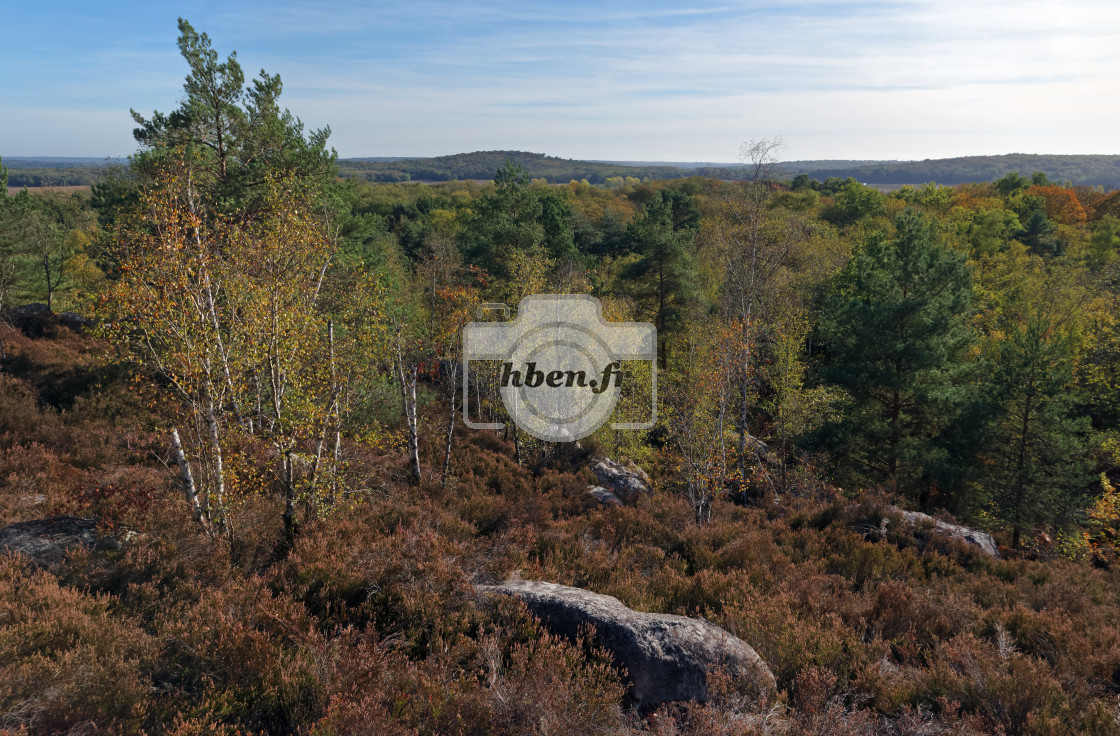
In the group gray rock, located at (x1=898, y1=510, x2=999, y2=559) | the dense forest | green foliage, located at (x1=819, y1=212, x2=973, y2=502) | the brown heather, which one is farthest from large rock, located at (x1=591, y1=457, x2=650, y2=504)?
green foliage, located at (x1=819, y1=212, x2=973, y2=502)

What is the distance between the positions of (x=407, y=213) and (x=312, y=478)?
6085 centimetres

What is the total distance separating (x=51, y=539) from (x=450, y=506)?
7.68 meters

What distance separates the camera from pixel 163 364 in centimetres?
939

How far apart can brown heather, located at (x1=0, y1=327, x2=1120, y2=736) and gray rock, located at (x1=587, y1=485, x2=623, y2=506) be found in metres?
2.46

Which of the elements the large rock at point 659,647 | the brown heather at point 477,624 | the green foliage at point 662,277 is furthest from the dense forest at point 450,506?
the green foliage at point 662,277

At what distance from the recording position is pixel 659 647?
22.2ft

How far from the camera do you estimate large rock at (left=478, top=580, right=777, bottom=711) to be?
6.44 m

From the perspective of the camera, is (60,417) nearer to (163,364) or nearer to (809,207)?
(163,364)

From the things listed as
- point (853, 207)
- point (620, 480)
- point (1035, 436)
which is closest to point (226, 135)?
point (620, 480)

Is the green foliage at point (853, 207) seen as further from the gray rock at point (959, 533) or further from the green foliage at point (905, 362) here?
the gray rock at point (959, 533)

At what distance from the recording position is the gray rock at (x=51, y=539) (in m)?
8.11

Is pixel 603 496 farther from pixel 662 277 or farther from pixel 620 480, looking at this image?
pixel 662 277

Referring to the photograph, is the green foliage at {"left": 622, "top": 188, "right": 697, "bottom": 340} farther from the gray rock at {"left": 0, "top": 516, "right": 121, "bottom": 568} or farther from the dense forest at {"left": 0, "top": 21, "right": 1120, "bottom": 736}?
the gray rock at {"left": 0, "top": 516, "right": 121, "bottom": 568}

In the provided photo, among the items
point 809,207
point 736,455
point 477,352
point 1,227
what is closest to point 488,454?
point 477,352
